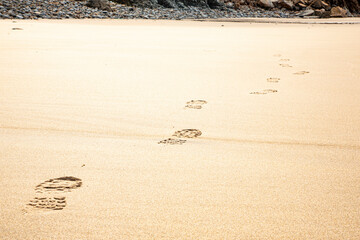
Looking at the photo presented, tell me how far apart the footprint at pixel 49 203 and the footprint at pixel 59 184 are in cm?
6

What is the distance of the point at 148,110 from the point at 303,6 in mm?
20356

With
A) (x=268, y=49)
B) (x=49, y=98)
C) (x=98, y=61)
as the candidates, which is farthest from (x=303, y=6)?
(x=49, y=98)

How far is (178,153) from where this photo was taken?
1717 millimetres

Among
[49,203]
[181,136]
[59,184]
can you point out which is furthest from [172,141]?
[49,203]

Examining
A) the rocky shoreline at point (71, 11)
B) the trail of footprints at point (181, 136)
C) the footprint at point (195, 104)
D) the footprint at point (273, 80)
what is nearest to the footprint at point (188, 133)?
the trail of footprints at point (181, 136)

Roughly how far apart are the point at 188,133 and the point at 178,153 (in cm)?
27

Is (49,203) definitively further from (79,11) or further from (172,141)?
(79,11)

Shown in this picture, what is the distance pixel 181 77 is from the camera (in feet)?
10.6

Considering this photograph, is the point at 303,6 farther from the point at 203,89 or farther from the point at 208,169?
the point at 208,169

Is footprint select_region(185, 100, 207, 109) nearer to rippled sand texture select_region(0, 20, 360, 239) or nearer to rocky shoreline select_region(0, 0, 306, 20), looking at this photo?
rippled sand texture select_region(0, 20, 360, 239)

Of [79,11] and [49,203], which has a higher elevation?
[79,11]

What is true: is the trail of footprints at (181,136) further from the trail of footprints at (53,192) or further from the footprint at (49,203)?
the footprint at (49,203)

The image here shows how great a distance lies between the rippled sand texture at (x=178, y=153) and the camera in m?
1.21

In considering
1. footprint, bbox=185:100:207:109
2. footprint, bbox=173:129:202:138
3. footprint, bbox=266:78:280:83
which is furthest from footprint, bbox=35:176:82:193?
footprint, bbox=266:78:280:83
